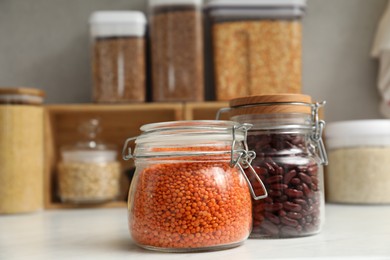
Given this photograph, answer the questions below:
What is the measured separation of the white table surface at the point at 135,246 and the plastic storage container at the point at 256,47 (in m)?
0.38

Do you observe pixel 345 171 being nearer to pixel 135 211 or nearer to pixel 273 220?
pixel 273 220

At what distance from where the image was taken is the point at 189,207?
0.58 metres

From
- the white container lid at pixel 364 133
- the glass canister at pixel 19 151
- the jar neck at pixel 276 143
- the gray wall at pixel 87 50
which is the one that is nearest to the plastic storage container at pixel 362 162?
the white container lid at pixel 364 133

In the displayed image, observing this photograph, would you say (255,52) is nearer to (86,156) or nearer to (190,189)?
(86,156)

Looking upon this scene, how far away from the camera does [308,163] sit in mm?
693

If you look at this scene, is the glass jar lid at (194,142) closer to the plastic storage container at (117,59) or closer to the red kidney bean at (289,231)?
the red kidney bean at (289,231)

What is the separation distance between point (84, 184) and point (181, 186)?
0.66m

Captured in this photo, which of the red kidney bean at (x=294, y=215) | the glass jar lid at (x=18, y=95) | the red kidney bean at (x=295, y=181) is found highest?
the glass jar lid at (x=18, y=95)

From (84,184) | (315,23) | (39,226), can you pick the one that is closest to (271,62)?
(315,23)

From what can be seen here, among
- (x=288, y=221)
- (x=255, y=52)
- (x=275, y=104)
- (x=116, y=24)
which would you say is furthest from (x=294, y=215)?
(x=116, y=24)

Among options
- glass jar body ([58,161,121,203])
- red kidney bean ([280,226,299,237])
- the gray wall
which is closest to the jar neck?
red kidney bean ([280,226,299,237])

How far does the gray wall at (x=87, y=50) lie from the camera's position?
4.55 feet

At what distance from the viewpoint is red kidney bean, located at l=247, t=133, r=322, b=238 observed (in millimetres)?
671

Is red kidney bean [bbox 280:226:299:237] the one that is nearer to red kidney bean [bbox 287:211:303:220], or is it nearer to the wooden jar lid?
red kidney bean [bbox 287:211:303:220]
